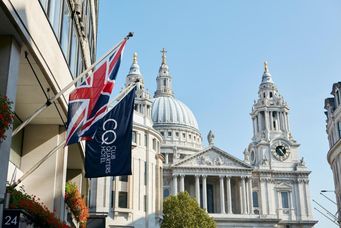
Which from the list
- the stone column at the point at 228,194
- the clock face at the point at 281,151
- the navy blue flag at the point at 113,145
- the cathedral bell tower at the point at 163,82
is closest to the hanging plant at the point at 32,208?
the navy blue flag at the point at 113,145

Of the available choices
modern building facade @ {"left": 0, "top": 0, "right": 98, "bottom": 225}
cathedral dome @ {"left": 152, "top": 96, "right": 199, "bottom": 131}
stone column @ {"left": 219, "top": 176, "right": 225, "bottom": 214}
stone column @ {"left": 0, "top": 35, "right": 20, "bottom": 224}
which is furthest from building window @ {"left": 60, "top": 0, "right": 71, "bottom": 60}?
cathedral dome @ {"left": 152, "top": 96, "right": 199, "bottom": 131}

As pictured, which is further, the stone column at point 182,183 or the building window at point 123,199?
the stone column at point 182,183

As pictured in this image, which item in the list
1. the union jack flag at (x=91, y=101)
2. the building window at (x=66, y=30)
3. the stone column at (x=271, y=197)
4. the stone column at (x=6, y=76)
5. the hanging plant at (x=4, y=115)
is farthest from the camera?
the stone column at (x=271, y=197)

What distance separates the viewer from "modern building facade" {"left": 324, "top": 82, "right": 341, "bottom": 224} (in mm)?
54219

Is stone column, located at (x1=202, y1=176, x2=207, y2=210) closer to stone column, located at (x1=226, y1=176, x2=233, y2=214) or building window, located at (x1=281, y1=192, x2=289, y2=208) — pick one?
stone column, located at (x1=226, y1=176, x2=233, y2=214)

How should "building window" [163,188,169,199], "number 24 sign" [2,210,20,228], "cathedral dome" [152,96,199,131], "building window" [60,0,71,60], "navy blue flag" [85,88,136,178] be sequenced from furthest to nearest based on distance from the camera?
1. "cathedral dome" [152,96,199,131]
2. "building window" [163,188,169,199]
3. "building window" [60,0,71,60]
4. "navy blue flag" [85,88,136,178]
5. "number 24 sign" [2,210,20,228]

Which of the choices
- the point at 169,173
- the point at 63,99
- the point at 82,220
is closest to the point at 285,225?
the point at 169,173

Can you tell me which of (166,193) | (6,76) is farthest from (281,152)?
(6,76)

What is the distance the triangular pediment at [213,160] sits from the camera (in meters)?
96.3

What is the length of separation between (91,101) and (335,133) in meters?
46.8

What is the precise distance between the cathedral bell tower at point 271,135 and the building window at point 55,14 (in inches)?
3396

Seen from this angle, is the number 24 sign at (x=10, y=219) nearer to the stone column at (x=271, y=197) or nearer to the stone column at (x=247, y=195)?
the stone column at (x=247, y=195)

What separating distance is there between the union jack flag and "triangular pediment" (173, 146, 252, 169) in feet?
270

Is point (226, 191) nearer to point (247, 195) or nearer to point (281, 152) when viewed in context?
point (247, 195)
